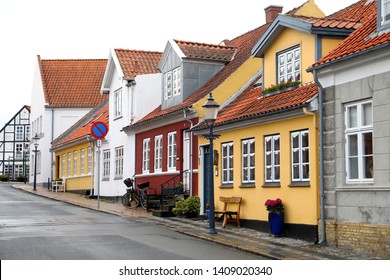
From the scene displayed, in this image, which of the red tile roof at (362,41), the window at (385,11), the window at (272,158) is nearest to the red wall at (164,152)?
the window at (272,158)

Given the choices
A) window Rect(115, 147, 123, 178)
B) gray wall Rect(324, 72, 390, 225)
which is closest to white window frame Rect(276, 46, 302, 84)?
gray wall Rect(324, 72, 390, 225)

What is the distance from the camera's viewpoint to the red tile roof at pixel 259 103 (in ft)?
54.8

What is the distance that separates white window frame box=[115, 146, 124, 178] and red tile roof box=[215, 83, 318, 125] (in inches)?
438

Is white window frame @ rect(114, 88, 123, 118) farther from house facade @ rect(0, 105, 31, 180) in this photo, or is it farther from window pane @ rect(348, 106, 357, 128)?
house facade @ rect(0, 105, 31, 180)

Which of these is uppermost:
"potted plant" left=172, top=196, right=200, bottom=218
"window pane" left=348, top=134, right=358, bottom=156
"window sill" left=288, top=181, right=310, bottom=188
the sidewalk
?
"window pane" left=348, top=134, right=358, bottom=156

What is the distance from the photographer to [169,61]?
91.4ft

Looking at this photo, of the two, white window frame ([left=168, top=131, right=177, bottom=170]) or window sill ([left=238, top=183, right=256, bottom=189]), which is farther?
white window frame ([left=168, top=131, right=177, bottom=170])

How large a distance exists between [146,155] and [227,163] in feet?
30.4

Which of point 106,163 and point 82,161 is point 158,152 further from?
point 82,161

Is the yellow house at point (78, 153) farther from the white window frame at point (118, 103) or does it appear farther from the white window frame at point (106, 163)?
the white window frame at point (118, 103)

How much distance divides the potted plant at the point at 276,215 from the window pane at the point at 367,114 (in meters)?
3.71

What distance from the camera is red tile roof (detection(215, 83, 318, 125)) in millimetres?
16697
